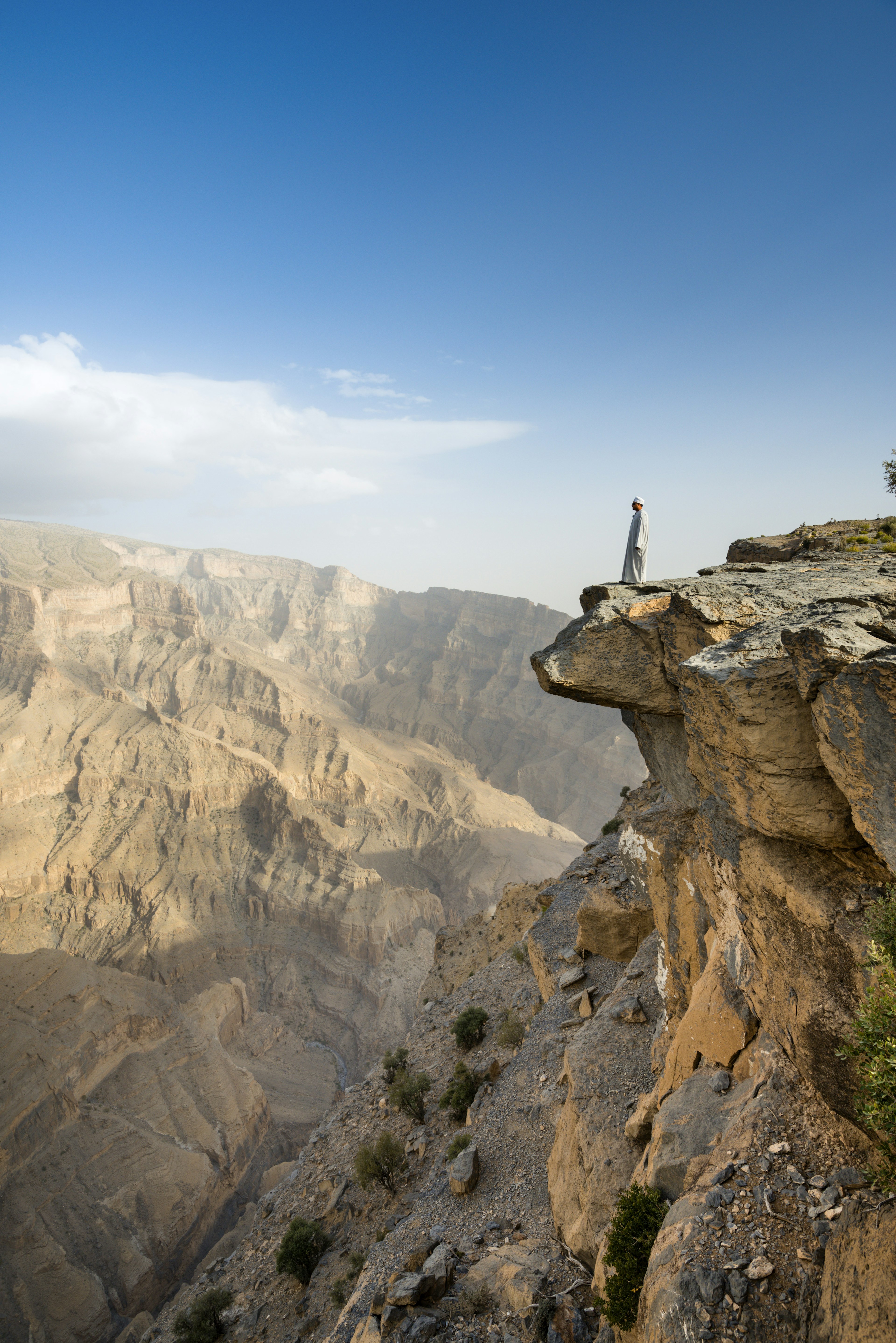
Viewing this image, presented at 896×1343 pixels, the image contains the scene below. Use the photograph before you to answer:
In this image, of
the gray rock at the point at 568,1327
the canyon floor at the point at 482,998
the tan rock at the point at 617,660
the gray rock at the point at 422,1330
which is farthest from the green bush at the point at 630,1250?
the tan rock at the point at 617,660

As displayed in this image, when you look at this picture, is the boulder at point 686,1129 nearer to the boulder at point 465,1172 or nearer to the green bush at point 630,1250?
the green bush at point 630,1250

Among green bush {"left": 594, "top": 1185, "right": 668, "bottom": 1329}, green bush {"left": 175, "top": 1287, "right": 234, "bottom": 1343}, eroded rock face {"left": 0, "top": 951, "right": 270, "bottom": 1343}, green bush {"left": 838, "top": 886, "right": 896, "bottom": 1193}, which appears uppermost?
green bush {"left": 838, "top": 886, "right": 896, "bottom": 1193}

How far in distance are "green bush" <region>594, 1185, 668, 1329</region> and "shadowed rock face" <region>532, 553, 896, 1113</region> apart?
6.16ft

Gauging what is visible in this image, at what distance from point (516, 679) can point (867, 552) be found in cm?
11690

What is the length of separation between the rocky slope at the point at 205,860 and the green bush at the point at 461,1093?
2268cm

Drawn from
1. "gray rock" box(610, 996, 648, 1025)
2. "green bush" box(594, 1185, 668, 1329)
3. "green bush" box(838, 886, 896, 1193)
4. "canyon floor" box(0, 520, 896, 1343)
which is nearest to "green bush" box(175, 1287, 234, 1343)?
"canyon floor" box(0, 520, 896, 1343)

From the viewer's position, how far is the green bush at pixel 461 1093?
1616 centimetres

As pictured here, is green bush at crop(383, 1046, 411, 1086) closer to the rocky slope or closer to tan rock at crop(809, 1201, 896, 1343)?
the rocky slope

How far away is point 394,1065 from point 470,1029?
3895 mm

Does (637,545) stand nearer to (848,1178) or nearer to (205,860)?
(848,1178)

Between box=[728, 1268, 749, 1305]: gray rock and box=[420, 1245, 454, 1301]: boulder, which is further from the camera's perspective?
box=[420, 1245, 454, 1301]: boulder

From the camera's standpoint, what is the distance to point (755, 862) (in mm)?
6082

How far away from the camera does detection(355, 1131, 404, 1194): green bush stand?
1553cm

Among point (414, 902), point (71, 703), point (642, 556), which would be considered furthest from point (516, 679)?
point (642, 556)
